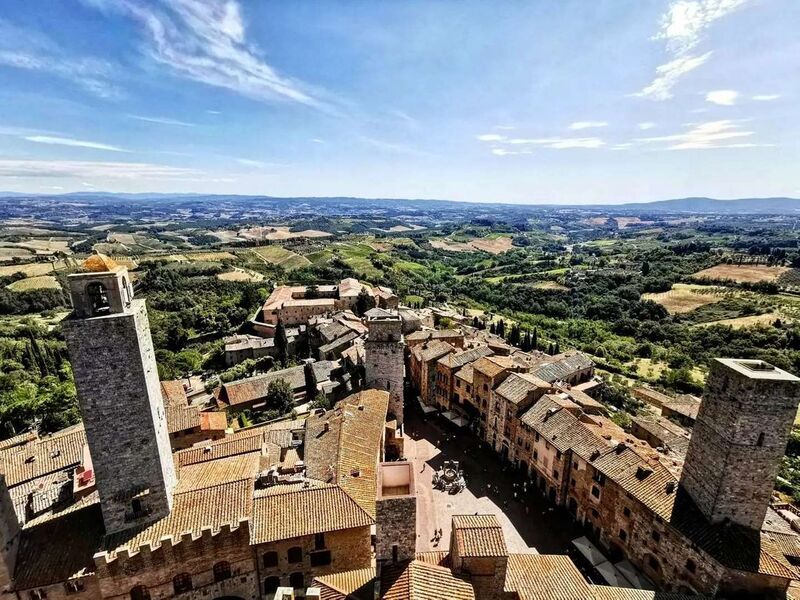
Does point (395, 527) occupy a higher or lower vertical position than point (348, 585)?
higher

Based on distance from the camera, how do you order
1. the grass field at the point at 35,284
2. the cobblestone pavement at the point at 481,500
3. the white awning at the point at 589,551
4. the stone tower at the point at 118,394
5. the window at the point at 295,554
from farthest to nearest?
1. the grass field at the point at 35,284
2. the cobblestone pavement at the point at 481,500
3. the white awning at the point at 589,551
4. the window at the point at 295,554
5. the stone tower at the point at 118,394

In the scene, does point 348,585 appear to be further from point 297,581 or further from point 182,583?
point 182,583

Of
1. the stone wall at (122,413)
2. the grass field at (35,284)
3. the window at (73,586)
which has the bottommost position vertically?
the grass field at (35,284)

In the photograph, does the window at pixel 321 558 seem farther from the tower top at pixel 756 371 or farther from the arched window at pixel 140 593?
the tower top at pixel 756 371

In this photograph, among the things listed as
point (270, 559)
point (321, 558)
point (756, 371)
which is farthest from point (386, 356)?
point (756, 371)

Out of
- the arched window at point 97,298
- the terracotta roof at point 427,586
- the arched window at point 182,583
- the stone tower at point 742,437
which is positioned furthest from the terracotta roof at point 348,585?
the stone tower at point 742,437

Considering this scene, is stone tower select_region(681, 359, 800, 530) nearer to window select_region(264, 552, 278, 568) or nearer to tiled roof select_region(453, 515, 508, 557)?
tiled roof select_region(453, 515, 508, 557)

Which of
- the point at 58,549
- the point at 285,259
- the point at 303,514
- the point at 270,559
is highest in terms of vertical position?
the point at 303,514

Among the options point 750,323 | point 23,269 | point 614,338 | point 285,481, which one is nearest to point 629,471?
point 285,481

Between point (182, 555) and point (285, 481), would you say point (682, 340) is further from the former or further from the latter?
point (182, 555)
